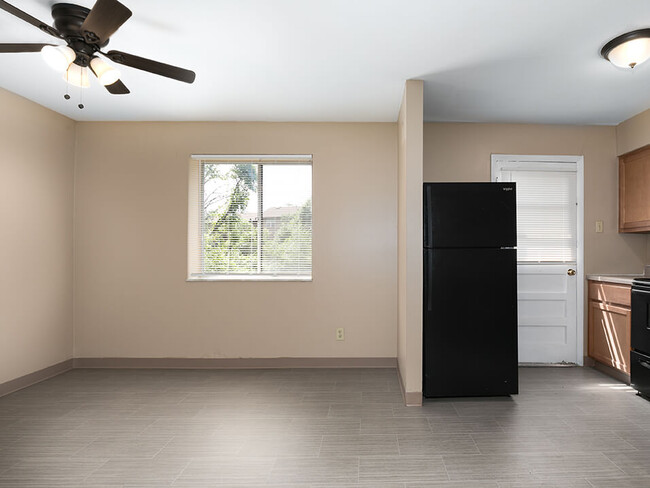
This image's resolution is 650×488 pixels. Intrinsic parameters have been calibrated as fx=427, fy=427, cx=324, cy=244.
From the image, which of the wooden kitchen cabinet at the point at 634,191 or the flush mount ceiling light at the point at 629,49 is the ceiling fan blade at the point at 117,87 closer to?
the flush mount ceiling light at the point at 629,49

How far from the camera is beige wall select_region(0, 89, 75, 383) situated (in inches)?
138

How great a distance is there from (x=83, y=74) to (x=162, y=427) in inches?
89.9

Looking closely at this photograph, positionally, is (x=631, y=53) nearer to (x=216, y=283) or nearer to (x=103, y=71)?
(x=103, y=71)

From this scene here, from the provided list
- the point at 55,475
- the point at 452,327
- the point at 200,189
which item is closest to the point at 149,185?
the point at 200,189

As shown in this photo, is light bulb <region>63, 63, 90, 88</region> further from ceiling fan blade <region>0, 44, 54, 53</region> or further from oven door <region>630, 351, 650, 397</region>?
oven door <region>630, 351, 650, 397</region>

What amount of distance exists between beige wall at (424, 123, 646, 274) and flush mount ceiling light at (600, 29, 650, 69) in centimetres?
167

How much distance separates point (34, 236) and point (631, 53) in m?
4.72

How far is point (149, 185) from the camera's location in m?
4.31

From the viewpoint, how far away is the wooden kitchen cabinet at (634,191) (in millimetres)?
3957

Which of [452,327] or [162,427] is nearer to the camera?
[162,427]

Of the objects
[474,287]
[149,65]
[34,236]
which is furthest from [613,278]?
[34,236]

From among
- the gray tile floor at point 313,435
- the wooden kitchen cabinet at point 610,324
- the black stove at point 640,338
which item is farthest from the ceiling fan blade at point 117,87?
the wooden kitchen cabinet at point 610,324

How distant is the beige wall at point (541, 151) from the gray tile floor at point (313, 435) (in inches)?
66.7

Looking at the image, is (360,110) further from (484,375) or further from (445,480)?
(445,480)
